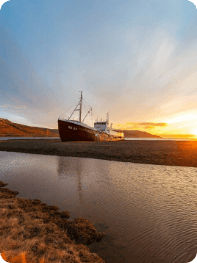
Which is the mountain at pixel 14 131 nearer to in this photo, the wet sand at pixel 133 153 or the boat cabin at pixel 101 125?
the boat cabin at pixel 101 125

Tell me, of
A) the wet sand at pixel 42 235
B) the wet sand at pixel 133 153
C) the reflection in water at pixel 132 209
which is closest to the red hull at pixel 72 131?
the wet sand at pixel 133 153

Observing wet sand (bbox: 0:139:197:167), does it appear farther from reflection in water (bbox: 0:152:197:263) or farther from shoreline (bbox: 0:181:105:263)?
shoreline (bbox: 0:181:105:263)

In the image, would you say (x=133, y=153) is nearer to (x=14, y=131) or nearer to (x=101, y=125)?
(x=101, y=125)

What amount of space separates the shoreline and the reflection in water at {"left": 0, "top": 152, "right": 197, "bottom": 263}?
446 millimetres

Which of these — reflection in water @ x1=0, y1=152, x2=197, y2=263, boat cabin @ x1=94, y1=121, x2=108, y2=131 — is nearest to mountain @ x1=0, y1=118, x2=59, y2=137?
boat cabin @ x1=94, y1=121, x2=108, y2=131

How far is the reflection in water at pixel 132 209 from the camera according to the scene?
356cm

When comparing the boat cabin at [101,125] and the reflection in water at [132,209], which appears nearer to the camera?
the reflection in water at [132,209]

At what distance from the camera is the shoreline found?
289 centimetres

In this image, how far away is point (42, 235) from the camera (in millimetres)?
3574

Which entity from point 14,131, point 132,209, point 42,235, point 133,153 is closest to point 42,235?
point 42,235

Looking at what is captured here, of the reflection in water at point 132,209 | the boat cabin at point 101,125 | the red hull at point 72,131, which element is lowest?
the reflection in water at point 132,209

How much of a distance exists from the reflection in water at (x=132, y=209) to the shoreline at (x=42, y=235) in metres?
0.45

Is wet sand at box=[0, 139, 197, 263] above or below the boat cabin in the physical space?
below

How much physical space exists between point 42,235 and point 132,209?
3600 millimetres
